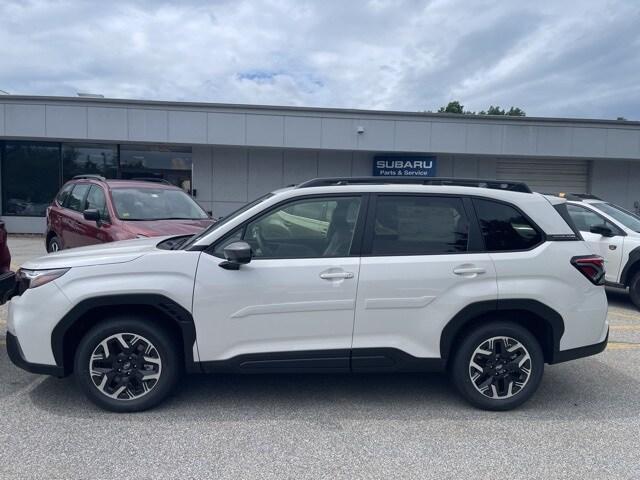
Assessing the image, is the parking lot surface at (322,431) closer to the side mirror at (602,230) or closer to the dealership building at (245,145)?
the side mirror at (602,230)

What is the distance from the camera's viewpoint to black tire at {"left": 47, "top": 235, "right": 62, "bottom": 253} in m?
8.68

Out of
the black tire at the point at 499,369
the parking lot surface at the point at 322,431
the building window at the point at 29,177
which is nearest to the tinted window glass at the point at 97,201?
the parking lot surface at the point at 322,431

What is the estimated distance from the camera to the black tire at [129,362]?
3.71m

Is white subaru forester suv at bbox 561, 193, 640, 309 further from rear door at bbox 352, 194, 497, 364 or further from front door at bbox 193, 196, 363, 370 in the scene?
front door at bbox 193, 196, 363, 370

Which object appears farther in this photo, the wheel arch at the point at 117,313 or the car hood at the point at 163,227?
the car hood at the point at 163,227

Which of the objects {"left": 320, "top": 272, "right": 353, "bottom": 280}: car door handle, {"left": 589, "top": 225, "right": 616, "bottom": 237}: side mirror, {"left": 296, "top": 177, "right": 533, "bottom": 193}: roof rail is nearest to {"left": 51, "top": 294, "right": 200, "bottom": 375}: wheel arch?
{"left": 320, "top": 272, "right": 353, "bottom": 280}: car door handle

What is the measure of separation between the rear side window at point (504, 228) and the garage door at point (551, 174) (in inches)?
610

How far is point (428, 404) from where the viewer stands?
4.07 m

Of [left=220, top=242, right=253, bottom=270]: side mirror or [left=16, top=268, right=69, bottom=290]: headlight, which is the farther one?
[left=16, top=268, right=69, bottom=290]: headlight

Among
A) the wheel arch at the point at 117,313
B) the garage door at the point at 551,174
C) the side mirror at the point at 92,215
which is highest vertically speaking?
the garage door at the point at 551,174

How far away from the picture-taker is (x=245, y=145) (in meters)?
16.2

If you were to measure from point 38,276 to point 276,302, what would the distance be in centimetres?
185

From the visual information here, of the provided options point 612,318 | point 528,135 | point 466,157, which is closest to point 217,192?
point 466,157

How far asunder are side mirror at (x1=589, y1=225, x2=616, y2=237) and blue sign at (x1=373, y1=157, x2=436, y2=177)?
382 inches
